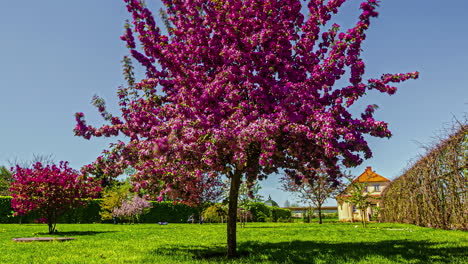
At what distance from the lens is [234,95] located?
7457 mm

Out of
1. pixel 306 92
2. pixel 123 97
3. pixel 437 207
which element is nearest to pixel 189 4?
pixel 123 97

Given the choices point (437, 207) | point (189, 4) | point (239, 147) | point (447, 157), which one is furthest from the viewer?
point (437, 207)

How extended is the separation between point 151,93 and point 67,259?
4.57 m

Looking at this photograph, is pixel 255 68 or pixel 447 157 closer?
→ pixel 255 68

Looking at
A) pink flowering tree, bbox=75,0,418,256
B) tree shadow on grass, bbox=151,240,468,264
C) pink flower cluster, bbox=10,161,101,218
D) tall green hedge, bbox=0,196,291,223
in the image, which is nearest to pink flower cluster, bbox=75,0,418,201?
pink flowering tree, bbox=75,0,418,256

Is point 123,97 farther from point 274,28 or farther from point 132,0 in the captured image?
point 274,28

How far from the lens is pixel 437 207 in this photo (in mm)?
15578

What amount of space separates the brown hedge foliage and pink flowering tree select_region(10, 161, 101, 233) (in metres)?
15.8

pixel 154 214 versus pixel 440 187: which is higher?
pixel 440 187

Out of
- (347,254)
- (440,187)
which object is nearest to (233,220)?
(347,254)

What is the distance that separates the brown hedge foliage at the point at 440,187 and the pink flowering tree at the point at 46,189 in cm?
1578

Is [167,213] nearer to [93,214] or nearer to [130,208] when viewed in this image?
[130,208]

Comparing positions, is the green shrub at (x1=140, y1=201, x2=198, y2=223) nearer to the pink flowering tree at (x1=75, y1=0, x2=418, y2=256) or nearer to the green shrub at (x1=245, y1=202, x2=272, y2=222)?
the green shrub at (x1=245, y1=202, x2=272, y2=222)

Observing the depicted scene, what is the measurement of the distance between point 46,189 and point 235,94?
13523mm
